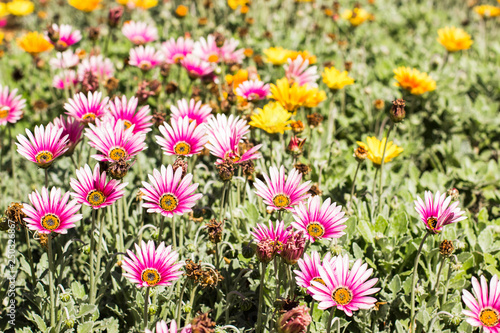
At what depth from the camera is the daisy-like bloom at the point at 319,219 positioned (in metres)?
2.04

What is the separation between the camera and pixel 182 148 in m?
2.35

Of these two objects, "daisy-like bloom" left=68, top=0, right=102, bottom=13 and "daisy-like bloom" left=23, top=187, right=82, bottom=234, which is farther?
"daisy-like bloom" left=68, top=0, right=102, bottom=13

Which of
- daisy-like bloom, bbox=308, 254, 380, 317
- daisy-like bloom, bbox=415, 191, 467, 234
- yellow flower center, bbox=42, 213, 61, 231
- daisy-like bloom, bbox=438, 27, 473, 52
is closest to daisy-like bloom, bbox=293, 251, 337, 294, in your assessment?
daisy-like bloom, bbox=308, 254, 380, 317

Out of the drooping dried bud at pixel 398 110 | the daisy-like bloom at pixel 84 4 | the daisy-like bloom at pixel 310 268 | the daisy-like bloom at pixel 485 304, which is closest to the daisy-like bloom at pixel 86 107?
the daisy-like bloom at pixel 310 268

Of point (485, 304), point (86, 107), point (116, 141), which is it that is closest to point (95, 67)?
point (86, 107)

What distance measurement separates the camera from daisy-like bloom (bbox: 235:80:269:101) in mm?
3051

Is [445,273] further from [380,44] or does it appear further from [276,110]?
[380,44]

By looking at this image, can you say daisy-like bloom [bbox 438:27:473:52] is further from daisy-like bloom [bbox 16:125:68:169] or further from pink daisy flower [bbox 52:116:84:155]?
daisy-like bloom [bbox 16:125:68:169]

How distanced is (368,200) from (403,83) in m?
1.02

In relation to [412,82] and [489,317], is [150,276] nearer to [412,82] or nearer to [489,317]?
[489,317]

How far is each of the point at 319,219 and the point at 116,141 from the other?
1042 millimetres

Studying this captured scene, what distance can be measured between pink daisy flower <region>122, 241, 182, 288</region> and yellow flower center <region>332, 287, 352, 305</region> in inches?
25.4

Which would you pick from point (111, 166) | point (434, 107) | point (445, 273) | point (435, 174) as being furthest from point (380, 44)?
point (111, 166)

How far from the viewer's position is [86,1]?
Result: 5098 mm
